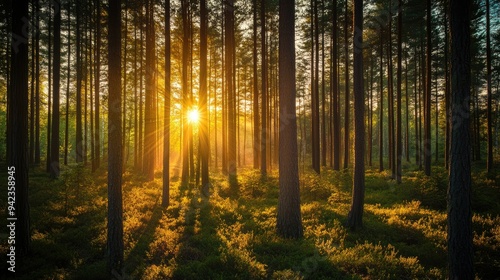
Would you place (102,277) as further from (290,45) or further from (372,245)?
(290,45)

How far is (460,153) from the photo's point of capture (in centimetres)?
481

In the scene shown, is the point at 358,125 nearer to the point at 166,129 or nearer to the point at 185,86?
the point at 166,129

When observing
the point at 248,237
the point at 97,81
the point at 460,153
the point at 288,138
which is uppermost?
the point at 97,81

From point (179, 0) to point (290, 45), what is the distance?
12.3 m

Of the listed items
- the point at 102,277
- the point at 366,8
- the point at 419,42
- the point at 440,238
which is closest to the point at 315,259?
the point at 440,238

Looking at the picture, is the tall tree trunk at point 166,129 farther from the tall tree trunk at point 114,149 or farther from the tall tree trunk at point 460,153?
the tall tree trunk at point 460,153

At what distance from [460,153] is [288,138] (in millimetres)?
4356

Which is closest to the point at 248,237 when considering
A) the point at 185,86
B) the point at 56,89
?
the point at 185,86

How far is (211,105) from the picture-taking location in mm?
29188

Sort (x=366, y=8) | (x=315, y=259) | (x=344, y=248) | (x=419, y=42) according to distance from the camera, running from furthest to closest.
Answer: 1. (x=419, y=42)
2. (x=366, y=8)
3. (x=344, y=248)
4. (x=315, y=259)

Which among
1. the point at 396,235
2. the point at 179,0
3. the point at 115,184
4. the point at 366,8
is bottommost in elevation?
the point at 396,235

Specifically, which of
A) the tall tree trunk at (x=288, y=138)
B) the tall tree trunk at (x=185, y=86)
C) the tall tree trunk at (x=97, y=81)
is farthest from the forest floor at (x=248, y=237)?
the tall tree trunk at (x=97, y=81)

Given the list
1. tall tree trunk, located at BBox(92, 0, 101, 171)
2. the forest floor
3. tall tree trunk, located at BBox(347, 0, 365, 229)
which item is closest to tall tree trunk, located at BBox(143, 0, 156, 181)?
tall tree trunk, located at BBox(92, 0, 101, 171)

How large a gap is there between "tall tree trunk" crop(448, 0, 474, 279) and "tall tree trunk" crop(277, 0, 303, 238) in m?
4.02
